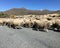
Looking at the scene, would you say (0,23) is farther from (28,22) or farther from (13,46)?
(13,46)

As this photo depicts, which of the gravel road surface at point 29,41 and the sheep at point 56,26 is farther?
the sheep at point 56,26

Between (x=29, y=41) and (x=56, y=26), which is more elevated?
(x=56, y=26)

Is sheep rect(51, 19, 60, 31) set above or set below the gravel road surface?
above

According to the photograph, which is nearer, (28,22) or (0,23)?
(28,22)

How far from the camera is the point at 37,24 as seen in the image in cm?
2111

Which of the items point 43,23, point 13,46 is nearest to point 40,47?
point 13,46

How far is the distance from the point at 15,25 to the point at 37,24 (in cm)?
426

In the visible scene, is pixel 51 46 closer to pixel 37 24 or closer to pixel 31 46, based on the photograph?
pixel 31 46

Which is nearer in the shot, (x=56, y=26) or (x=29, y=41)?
(x=29, y=41)

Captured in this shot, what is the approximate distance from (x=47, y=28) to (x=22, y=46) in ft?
33.1

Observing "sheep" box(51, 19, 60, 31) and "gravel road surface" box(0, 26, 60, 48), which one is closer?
"gravel road surface" box(0, 26, 60, 48)

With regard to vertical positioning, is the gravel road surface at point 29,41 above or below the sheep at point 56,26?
below

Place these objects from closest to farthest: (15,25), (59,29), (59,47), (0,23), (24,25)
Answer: (59,47), (59,29), (15,25), (24,25), (0,23)

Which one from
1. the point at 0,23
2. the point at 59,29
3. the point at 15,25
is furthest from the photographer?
the point at 0,23
